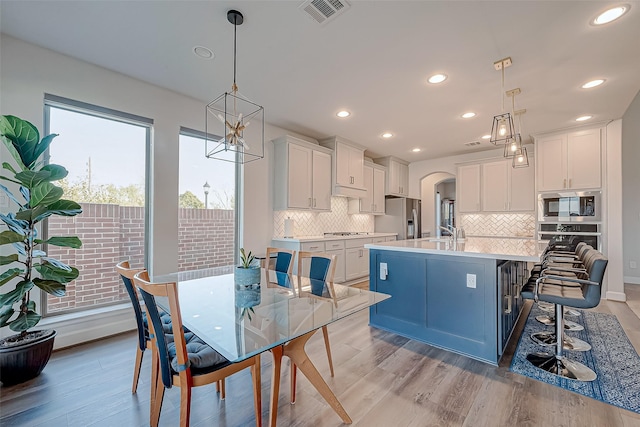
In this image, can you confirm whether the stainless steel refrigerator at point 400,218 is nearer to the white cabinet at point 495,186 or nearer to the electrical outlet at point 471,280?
the white cabinet at point 495,186

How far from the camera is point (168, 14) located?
6.71ft

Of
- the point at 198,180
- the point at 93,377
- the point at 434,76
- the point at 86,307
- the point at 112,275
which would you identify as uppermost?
the point at 434,76

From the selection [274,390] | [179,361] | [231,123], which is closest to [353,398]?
[274,390]

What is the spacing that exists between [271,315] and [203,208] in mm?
2545

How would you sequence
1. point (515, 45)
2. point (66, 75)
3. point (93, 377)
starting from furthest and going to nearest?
point (66, 75) < point (515, 45) < point (93, 377)

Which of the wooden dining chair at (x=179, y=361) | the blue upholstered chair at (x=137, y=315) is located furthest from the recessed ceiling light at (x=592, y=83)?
the blue upholstered chair at (x=137, y=315)

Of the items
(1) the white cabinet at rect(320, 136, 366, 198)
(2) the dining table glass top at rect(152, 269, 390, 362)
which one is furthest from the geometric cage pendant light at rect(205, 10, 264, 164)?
(1) the white cabinet at rect(320, 136, 366, 198)

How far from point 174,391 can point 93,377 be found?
2.41ft

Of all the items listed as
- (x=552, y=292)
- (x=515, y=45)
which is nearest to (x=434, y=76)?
(x=515, y=45)

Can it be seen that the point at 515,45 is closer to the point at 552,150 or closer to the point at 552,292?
the point at 552,292

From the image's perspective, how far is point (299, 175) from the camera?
4.47m

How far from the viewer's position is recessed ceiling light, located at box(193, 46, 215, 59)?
2.44 m

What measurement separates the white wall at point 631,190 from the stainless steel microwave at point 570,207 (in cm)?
175

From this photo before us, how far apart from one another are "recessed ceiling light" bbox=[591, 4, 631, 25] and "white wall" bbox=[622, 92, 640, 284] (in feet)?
14.8
